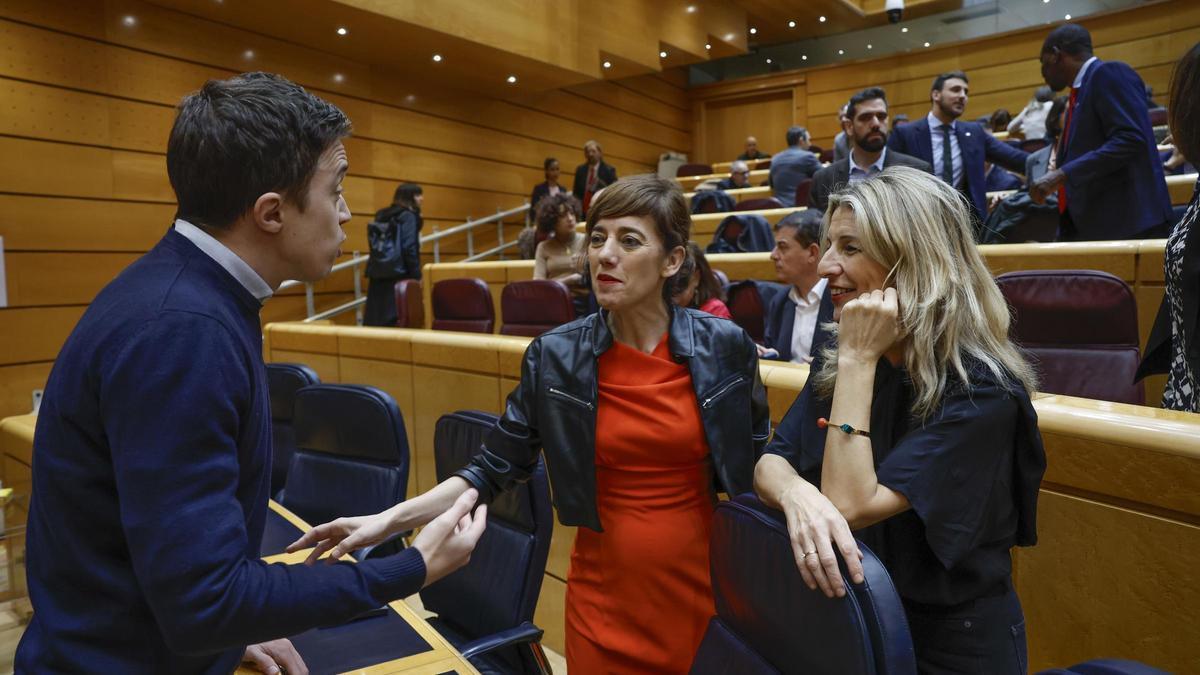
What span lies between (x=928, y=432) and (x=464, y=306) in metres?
4.28

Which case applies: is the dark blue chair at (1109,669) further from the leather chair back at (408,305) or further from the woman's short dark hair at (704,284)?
the leather chair back at (408,305)

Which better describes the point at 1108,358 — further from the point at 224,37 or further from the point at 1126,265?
the point at 224,37

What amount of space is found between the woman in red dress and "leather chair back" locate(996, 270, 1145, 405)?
46.1 inches

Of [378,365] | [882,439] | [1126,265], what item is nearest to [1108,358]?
[1126,265]

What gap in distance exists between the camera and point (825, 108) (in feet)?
43.3

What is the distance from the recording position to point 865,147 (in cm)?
353

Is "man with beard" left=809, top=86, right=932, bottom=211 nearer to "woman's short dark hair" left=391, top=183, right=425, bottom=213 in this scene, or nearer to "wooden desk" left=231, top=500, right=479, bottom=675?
"wooden desk" left=231, top=500, right=479, bottom=675

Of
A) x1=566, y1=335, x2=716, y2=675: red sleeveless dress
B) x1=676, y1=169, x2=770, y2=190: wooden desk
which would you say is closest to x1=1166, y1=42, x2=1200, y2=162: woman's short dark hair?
x1=566, y1=335, x2=716, y2=675: red sleeveless dress

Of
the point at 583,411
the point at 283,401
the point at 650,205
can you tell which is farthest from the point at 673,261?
the point at 283,401

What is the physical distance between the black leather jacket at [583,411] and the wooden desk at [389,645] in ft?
0.89

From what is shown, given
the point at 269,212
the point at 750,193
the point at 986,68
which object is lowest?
the point at 269,212

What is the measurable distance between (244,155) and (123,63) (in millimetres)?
6835

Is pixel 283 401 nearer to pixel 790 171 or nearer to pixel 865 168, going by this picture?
pixel 865 168

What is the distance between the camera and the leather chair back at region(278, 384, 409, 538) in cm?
223
